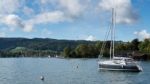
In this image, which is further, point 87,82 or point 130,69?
point 130,69

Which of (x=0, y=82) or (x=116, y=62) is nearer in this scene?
(x=0, y=82)

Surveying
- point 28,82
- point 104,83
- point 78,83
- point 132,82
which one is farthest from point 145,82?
point 28,82

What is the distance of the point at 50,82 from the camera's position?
68000 mm

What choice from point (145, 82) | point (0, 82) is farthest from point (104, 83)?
point (0, 82)

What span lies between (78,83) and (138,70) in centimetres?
3169

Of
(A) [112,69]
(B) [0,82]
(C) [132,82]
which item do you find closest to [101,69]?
(A) [112,69]

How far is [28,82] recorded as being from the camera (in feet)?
223

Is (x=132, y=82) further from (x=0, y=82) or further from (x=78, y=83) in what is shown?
(x=0, y=82)

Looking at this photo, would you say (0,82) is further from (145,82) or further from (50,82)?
(145,82)

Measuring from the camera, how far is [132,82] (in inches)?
2749

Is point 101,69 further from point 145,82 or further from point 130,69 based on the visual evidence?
point 145,82

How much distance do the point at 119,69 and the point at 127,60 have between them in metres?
3.45

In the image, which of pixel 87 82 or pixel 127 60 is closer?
pixel 87 82

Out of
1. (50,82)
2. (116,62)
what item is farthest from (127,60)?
(50,82)
